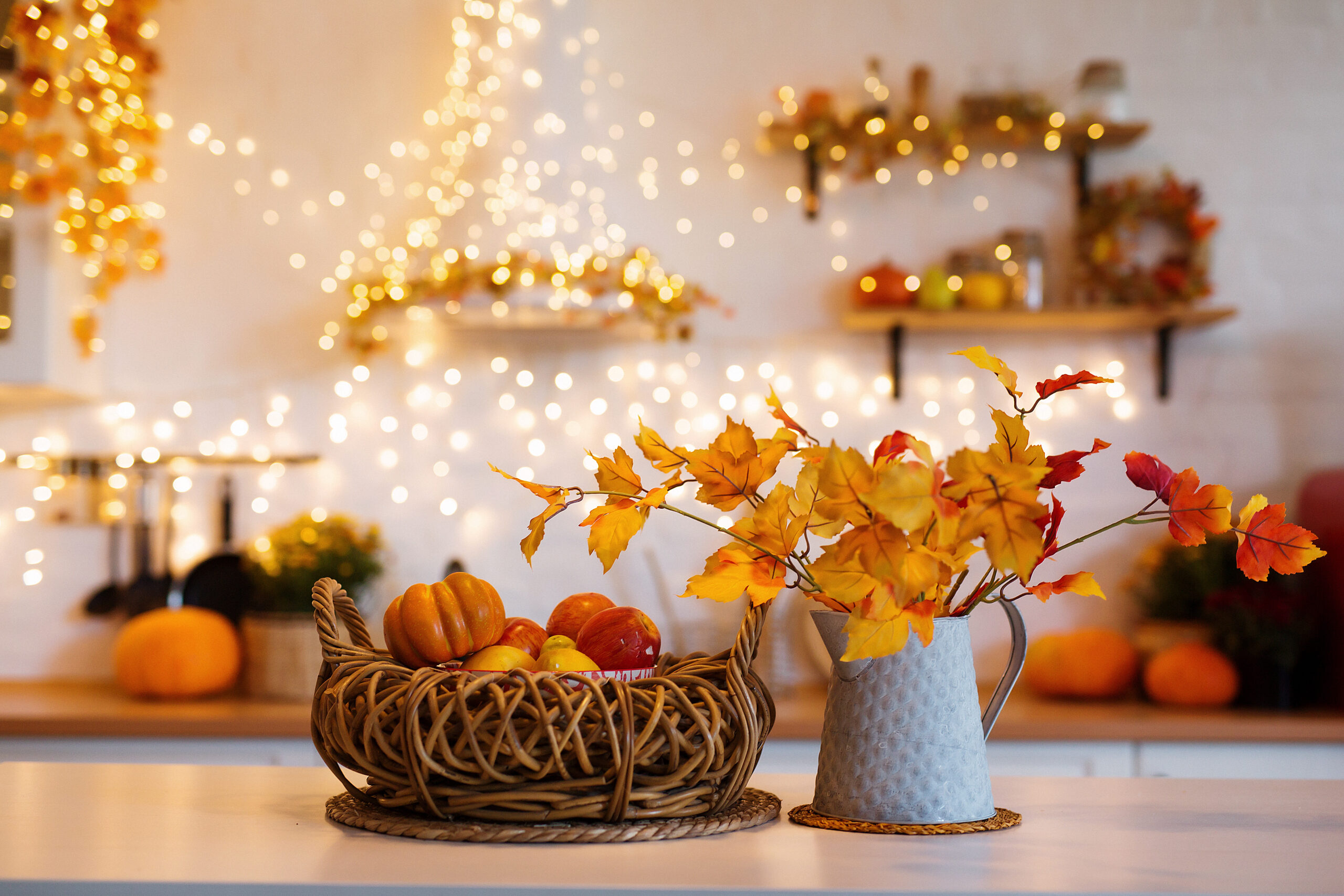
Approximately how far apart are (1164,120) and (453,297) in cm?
149

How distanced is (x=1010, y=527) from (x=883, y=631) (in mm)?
93

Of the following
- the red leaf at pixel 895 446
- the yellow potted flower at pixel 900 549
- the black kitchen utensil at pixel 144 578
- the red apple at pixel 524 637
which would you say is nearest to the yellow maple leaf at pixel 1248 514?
the yellow potted flower at pixel 900 549

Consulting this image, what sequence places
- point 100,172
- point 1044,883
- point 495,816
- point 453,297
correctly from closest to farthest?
point 1044,883 → point 495,816 → point 453,297 → point 100,172

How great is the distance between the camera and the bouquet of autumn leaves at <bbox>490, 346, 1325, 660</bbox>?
66cm

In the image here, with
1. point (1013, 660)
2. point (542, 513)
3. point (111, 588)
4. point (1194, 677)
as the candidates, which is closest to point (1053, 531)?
point (1013, 660)

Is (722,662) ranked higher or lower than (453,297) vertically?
lower

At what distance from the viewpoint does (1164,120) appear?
2412mm

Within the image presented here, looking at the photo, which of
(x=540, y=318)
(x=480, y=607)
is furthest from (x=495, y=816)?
(x=540, y=318)

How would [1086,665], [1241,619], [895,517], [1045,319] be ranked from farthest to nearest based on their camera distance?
1. [1045,319]
2. [1086,665]
3. [1241,619]
4. [895,517]

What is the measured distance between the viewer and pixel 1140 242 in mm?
2391

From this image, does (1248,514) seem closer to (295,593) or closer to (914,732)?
(914,732)

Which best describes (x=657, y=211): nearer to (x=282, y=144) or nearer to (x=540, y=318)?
(x=540, y=318)

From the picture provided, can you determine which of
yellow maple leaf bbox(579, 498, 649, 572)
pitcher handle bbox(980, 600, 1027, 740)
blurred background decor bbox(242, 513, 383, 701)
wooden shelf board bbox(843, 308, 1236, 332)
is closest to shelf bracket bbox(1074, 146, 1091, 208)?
wooden shelf board bbox(843, 308, 1236, 332)

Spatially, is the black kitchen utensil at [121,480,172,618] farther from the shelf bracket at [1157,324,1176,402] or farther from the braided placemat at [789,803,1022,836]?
the shelf bracket at [1157,324,1176,402]
